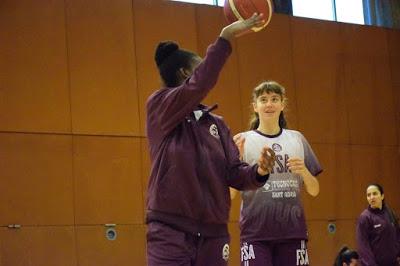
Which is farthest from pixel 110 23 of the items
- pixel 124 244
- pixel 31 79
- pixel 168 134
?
pixel 168 134

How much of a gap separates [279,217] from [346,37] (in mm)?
8222

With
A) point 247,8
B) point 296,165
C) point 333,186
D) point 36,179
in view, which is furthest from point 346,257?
point 247,8

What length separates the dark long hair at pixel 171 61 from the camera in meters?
3.29

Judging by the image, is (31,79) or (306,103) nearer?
(31,79)

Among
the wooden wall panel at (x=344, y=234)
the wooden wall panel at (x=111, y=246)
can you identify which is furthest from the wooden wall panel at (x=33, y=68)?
the wooden wall panel at (x=344, y=234)

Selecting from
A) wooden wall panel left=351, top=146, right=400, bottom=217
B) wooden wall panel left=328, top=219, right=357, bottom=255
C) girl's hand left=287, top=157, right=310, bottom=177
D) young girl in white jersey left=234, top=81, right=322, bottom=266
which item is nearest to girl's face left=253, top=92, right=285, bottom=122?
young girl in white jersey left=234, top=81, right=322, bottom=266

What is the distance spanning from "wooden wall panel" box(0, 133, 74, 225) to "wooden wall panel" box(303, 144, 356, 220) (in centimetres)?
388

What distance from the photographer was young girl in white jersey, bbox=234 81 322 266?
4.28m

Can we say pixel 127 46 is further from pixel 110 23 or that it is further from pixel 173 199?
pixel 173 199

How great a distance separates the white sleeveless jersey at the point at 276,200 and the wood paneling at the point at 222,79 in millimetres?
5690

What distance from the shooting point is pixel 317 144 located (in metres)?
11.2

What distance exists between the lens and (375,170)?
11.9 m

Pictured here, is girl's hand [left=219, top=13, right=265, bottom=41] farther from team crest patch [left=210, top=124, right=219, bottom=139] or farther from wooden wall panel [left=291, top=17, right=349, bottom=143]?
wooden wall panel [left=291, top=17, right=349, bottom=143]

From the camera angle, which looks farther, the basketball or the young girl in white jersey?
the young girl in white jersey
